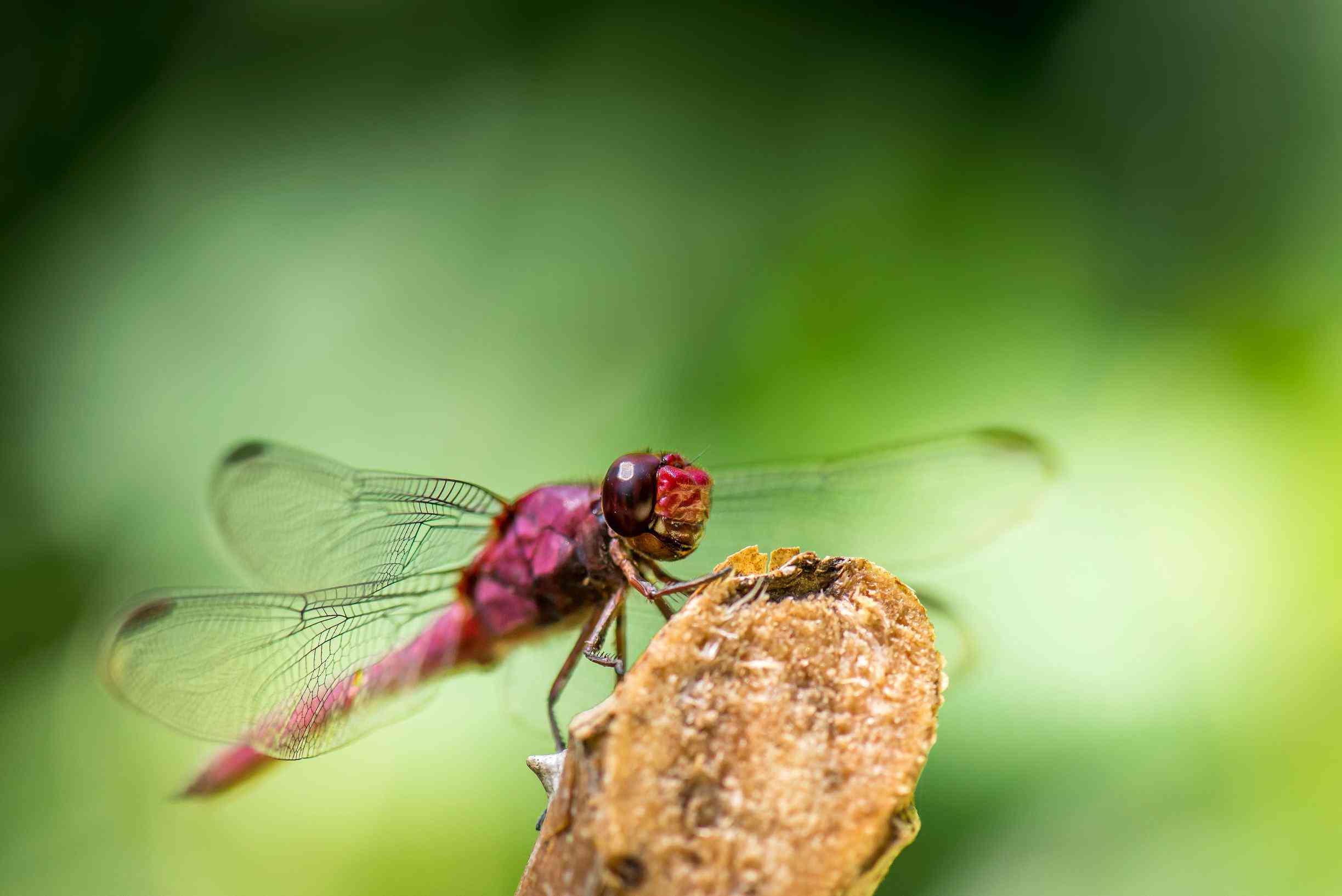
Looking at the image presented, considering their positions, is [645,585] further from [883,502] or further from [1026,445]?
[1026,445]

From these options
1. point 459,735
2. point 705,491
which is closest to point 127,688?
point 459,735

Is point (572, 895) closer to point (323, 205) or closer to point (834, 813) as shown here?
point (834, 813)

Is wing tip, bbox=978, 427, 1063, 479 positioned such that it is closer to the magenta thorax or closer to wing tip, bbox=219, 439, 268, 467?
the magenta thorax

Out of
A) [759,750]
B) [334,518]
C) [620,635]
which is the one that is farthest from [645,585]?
[759,750]

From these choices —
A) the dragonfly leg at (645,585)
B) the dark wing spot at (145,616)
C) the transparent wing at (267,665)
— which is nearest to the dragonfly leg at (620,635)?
the dragonfly leg at (645,585)

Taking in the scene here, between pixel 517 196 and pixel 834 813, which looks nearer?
pixel 834 813

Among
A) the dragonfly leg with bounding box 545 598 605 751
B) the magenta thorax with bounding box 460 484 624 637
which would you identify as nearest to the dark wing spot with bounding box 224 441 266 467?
the magenta thorax with bounding box 460 484 624 637
